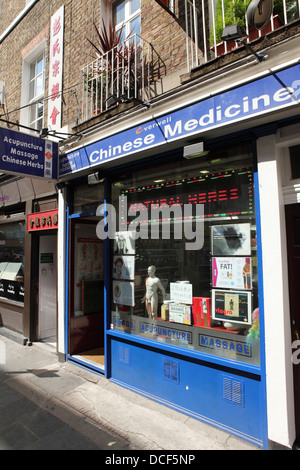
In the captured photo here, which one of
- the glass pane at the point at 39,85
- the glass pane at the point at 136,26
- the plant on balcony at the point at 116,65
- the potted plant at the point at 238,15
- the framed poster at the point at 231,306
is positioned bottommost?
the framed poster at the point at 231,306

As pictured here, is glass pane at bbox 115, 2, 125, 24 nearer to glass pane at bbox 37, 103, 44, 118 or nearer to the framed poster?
glass pane at bbox 37, 103, 44, 118

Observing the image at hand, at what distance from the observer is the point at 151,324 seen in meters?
4.25

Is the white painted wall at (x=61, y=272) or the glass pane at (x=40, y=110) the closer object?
the white painted wall at (x=61, y=272)

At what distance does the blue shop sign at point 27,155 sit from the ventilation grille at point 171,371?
3792 mm

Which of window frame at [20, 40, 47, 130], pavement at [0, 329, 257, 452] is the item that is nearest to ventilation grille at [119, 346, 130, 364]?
pavement at [0, 329, 257, 452]

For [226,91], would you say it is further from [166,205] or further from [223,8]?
[166,205]

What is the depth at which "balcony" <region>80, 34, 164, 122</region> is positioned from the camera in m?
4.46

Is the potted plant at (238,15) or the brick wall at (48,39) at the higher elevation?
the brick wall at (48,39)

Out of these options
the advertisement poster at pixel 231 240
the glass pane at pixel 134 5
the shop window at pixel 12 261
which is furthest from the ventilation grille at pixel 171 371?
the glass pane at pixel 134 5

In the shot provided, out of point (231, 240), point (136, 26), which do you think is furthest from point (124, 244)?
point (136, 26)

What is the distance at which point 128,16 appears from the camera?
17.9 ft

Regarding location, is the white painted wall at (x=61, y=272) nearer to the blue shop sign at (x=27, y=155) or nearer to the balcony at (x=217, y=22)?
the blue shop sign at (x=27, y=155)

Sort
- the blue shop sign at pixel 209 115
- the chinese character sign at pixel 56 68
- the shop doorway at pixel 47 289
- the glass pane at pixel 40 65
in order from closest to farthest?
the blue shop sign at pixel 209 115, the chinese character sign at pixel 56 68, the shop doorway at pixel 47 289, the glass pane at pixel 40 65

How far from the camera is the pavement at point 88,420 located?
307 cm
